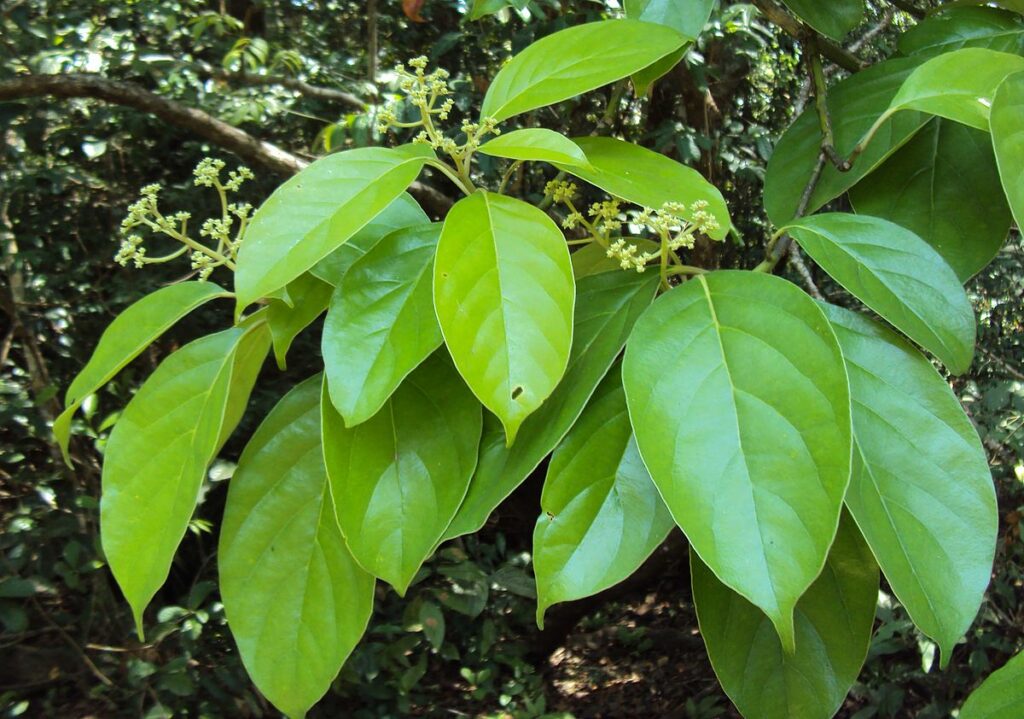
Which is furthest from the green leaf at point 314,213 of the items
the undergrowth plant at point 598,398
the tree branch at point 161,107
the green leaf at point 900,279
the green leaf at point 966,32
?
the tree branch at point 161,107

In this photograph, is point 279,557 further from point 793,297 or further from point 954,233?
point 954,233

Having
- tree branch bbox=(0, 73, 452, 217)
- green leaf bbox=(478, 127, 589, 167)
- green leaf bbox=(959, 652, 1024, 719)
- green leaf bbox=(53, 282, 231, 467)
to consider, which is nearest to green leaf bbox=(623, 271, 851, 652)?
green leaf bbox=(478, 127, 589, 167)

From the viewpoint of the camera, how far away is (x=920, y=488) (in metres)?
0.50

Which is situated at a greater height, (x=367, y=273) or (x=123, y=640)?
(x=367, y=273)

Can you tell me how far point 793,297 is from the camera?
50cm

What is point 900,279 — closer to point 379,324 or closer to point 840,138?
point 840,138

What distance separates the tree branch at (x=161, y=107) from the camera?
1866mm

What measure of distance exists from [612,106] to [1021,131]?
420mm

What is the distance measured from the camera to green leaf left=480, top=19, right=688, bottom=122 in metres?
0.59

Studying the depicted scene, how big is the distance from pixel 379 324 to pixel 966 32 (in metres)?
0.60


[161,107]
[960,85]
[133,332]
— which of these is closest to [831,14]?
[960,85]

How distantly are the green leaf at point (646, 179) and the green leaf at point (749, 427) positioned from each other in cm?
7

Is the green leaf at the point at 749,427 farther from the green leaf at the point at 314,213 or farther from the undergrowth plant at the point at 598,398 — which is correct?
the green leaf at the point at 314,213

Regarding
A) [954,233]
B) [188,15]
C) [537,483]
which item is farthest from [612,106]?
[188,15]
